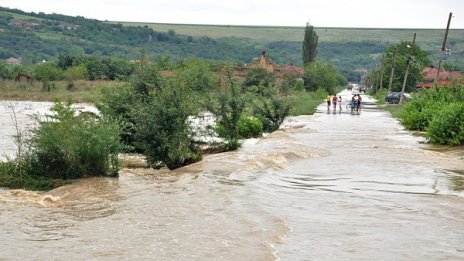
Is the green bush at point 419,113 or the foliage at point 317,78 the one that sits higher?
the green bush at point 419,113

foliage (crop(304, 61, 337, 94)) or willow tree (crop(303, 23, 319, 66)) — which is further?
willow tree (crop(303, 23, 319, 66))

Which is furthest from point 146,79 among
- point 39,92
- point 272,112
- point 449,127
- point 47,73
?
point 47,73

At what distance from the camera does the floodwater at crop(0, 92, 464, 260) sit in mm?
8461

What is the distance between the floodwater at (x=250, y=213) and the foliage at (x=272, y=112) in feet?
40.5

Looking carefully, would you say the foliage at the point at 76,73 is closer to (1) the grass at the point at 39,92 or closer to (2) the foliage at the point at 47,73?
(2) the foliage at the point at 47,73

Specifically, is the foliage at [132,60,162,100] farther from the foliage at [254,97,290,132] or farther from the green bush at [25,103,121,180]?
the foliage at [254,97,290,132]

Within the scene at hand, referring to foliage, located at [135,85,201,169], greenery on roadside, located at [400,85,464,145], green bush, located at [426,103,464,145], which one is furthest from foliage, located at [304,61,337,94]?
foliage, located at [135,85,201,169]

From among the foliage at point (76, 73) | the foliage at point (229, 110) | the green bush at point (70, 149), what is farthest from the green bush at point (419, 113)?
the foliage at point (76, 73)

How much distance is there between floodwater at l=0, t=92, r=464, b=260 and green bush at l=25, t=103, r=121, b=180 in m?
0.58

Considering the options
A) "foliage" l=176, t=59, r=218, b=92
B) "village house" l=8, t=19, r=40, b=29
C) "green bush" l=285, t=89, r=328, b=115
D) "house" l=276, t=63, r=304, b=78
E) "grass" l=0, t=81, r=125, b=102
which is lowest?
"grass" l=0, t=81, r=125, b=102

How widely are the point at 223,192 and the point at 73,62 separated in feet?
297

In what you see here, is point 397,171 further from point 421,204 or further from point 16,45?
point 16,45

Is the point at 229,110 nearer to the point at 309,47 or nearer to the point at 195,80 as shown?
the point at 195,80

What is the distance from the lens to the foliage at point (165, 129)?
16984 millimetres
